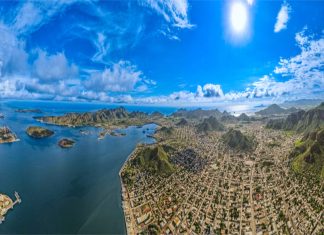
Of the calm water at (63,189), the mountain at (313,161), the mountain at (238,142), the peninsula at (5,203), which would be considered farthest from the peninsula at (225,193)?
the peninsula at (5,203)

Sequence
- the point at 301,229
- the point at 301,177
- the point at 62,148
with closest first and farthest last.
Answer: the point at 301,229 → the point at 301,177 → the point at 62,148

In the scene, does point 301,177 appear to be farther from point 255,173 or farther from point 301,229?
point 301,229

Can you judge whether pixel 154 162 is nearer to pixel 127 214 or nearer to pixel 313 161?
pixel 127 214

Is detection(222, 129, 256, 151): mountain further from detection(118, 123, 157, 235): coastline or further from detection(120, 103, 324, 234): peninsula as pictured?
detection(118, 123, 157, 235): coastline

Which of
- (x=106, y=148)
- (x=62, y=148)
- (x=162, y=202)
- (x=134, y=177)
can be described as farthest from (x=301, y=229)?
(x=62, y=148)

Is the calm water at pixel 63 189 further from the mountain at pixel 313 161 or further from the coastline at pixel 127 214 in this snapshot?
the mountain at pixel 313 161

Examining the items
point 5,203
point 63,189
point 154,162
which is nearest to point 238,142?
point 154,162
